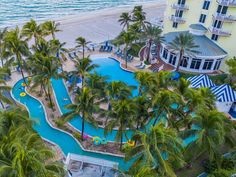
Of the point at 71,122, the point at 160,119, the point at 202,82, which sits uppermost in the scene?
the point at 160,119

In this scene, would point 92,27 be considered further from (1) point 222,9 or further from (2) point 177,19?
(1) point 222,9

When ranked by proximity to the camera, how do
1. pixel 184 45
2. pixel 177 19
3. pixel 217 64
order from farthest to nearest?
pixel 177 19 → pixel 217 64 → pixel 184 45

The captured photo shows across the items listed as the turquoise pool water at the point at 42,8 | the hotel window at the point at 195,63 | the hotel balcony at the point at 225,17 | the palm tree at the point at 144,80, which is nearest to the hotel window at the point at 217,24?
the hotel balcony at the point at 225,17

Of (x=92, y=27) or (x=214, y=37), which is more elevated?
(x=214, y=37)

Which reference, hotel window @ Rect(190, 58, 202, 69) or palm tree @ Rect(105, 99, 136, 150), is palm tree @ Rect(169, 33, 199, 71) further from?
palm tree @ Rect(105, 99, 136, 150)

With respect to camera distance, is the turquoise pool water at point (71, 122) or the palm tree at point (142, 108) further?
the turquoise pool water at point (71, 122)

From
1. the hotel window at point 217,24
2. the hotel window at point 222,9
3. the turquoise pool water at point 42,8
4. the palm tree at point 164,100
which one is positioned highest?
the hotel window at point 222,9

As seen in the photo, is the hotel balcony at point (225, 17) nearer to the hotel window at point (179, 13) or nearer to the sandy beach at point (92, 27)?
the hotel window at point (179, 13)

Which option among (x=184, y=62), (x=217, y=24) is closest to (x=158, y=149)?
(x=184, y=62)

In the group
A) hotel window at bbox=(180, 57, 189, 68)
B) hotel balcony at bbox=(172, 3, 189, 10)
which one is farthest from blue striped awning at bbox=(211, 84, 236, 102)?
hotel balcony at bbox=(172, 3, 189, 10)
